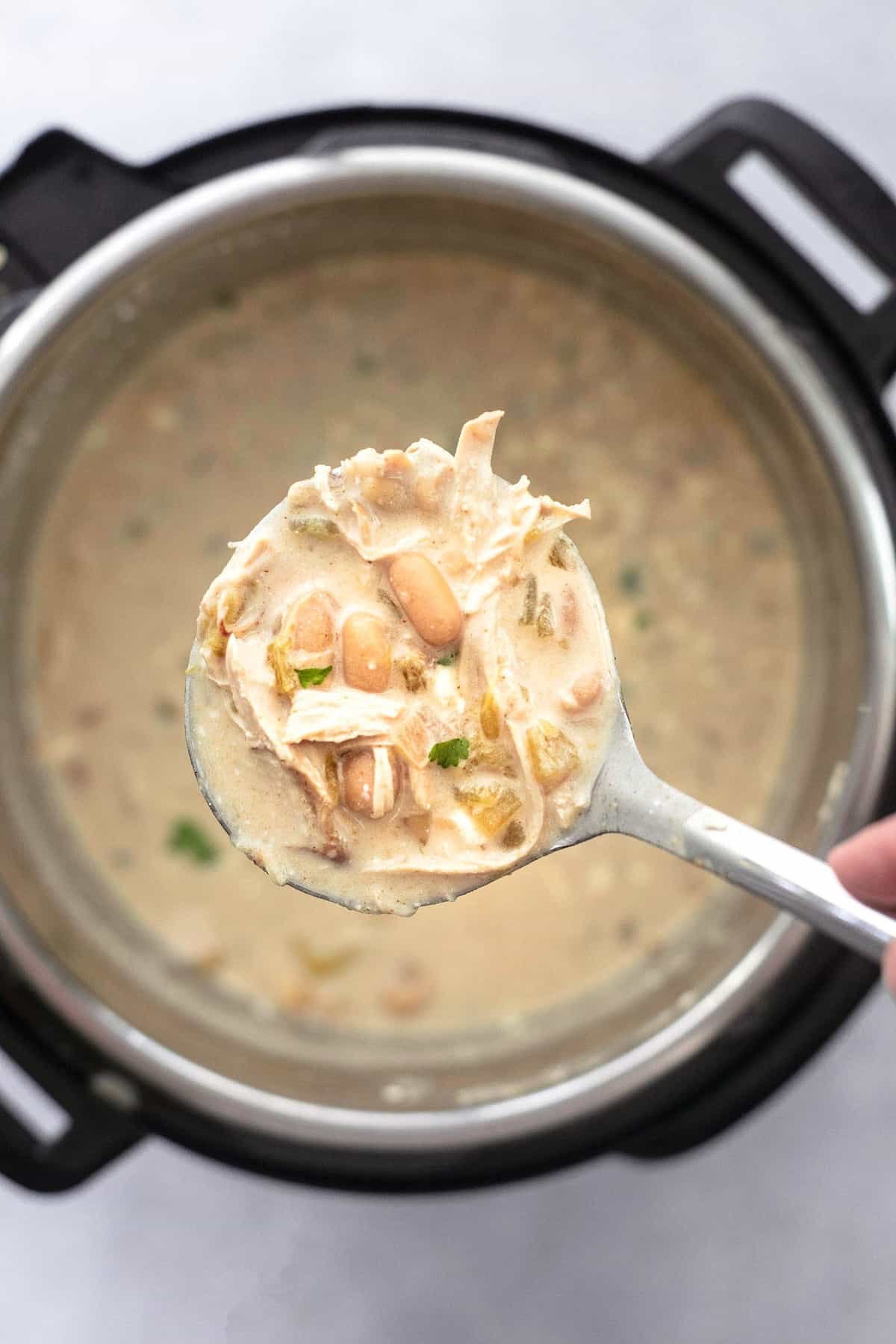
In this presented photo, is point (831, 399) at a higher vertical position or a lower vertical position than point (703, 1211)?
higher

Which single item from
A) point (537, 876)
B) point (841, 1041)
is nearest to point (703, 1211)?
point (841, 1041)

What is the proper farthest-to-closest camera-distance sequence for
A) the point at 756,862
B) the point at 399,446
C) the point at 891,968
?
the point at 399,446
the point at 756,862
the point at 891,968

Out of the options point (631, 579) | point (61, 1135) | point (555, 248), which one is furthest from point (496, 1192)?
point (555, 248)

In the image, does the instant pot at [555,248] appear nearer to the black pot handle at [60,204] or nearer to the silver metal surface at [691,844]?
the black pot handle at [60,204]

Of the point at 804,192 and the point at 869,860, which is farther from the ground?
the point at 804,192

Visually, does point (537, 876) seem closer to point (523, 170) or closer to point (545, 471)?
point (545, 471)

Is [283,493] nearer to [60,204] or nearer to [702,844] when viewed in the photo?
[60,204]

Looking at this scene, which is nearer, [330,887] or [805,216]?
[330,887]

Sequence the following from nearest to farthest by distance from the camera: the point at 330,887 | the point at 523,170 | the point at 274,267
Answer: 1. the point at 330,887
2. the point at 523,170
3. the point at 274,267
